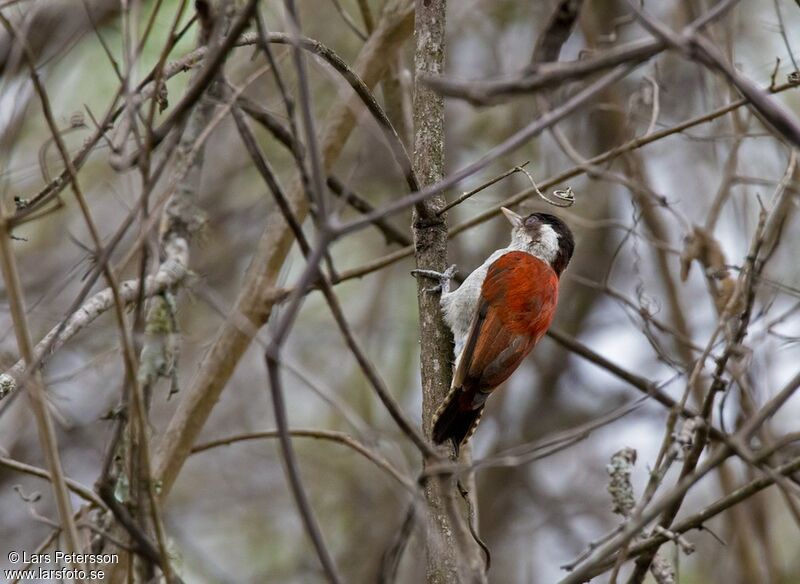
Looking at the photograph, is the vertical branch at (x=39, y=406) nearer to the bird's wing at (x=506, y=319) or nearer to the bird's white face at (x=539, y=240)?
the bird's wing at (x=506, y=319)

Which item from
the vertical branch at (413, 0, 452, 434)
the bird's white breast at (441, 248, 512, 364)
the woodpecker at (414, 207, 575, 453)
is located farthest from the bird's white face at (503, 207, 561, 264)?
the vertical branch at (413, 0, 452, 434)

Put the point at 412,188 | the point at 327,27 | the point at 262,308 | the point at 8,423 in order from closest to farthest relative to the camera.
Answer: the point at 412,188, the point at 262,308, the point at 8,423, the point at 327,27

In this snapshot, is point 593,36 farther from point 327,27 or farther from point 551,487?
point 551,487

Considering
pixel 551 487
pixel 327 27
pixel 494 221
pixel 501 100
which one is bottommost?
pixel 501 100

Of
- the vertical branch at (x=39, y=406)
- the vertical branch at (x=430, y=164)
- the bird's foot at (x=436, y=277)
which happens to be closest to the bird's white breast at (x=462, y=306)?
the bird's foot at (x=436, y=277)

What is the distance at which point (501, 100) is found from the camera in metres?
1.75

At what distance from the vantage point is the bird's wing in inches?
175

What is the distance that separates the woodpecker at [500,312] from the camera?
167 inches

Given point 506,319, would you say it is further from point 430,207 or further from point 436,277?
point 430,207

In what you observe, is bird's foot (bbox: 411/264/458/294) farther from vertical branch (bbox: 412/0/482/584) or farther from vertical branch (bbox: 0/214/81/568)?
vertical branch (bbox: 0/214/81/568)

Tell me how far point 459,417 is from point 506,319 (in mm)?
828

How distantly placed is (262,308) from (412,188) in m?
1.12

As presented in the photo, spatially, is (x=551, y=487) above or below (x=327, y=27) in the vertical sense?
below

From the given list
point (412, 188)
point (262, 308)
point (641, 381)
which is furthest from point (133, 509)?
point (641, 381)
